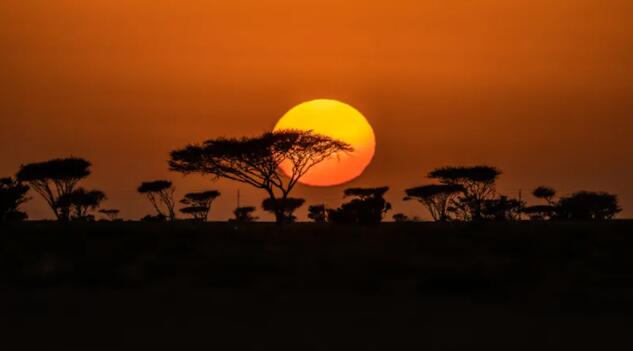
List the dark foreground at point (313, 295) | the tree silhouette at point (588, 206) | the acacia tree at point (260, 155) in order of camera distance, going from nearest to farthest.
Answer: the dark foreground at point (313, 295), the acacia tree at point (260, 155), the tree silhouette at point (588, 206)

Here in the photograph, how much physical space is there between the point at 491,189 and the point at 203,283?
259 feet

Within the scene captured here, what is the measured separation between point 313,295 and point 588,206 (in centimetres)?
9832

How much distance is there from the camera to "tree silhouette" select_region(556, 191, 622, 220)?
111 m

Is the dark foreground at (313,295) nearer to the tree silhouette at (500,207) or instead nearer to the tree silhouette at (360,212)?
the tree silhouette at (360,212)

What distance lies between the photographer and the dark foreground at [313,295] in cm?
1586

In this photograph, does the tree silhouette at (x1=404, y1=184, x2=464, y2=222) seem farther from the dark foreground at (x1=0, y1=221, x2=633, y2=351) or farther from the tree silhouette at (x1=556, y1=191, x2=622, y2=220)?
the dark foreground at (x1=0, y1=221, x2=633, y2=351)

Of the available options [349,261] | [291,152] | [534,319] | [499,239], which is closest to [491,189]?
[291,152]

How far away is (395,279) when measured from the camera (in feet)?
77.5

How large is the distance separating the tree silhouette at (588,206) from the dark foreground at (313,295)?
8024 centimetres

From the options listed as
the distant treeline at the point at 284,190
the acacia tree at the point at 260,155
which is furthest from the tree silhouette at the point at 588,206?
the acacia tree at the point at 260,155

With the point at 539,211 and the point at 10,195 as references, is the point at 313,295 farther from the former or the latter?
the point at 539,211

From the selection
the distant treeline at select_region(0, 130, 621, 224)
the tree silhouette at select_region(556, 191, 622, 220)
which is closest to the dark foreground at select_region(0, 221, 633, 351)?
the distant treeline at select_region(0, 130, 621, 224)

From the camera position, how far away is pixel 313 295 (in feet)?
68.7

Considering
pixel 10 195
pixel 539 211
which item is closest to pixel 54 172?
pixel 10 195
